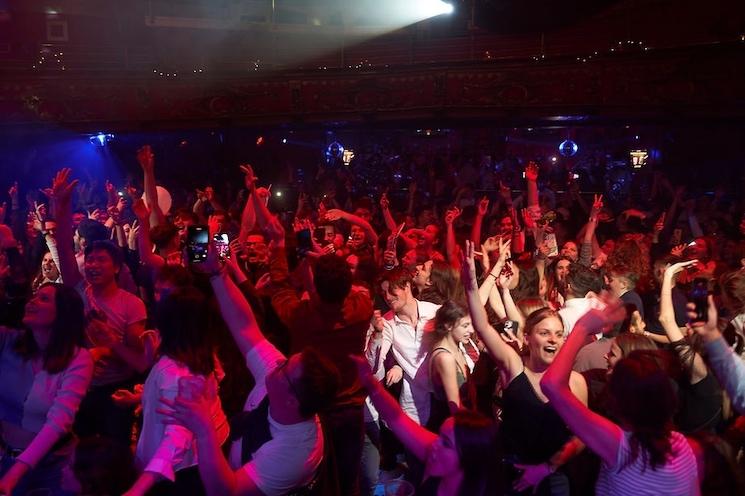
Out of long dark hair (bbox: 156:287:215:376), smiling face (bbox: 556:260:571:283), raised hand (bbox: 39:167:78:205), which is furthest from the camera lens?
smiling face (bbox: 556:260:571:283)

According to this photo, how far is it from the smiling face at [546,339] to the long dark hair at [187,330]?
1.34m

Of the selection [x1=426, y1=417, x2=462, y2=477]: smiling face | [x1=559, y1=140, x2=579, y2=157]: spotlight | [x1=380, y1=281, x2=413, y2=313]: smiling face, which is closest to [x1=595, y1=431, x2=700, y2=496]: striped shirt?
[x1=426, y1=417, x2=462, y2=477]: smiling face

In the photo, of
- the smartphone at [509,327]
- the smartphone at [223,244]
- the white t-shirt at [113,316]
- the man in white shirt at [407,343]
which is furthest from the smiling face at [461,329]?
the white t-shirt at [113,316]

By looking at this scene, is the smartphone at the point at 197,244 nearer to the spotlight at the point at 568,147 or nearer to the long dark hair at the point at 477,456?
the long dark hair at the point at 477,456

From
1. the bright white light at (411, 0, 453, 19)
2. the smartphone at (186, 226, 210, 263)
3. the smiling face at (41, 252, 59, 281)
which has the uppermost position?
the bright white light at (411, 0, 453, 19)

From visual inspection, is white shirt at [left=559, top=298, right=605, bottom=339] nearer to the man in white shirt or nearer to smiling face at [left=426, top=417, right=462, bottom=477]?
the man in white shirt

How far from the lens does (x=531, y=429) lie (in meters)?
2.42

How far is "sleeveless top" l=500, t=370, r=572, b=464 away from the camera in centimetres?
241

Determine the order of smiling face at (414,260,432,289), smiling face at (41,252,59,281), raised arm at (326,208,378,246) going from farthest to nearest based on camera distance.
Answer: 1. raised arm at (326,208,378,246)
2. smiling face at (41,252,59,281)
3. smiling face at (414,260,432,289)

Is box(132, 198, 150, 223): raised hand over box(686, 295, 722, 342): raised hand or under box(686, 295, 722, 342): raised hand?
over

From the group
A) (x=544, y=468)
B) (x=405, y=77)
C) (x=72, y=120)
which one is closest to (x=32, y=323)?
(x=544, y=468)

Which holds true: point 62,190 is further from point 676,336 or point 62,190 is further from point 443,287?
point 676,336

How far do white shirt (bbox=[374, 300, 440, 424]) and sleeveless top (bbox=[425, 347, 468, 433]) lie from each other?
1.4 inches

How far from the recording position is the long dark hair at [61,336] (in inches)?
92.7
